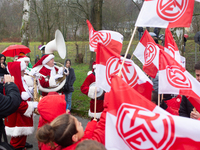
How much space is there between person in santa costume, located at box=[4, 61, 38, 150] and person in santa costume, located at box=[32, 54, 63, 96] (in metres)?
0.88

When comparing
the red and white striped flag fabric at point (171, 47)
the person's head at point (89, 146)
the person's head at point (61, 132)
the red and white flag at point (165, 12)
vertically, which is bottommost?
the person's head at point (61, 132)

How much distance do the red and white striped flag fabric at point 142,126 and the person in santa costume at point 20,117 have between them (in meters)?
2.21

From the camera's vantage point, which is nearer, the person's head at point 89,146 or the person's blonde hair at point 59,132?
the person's head at point 89,146

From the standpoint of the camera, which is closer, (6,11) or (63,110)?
(63,110)

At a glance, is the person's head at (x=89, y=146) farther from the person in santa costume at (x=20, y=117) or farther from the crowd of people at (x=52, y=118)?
the person in santa costume at (x=20, y=117)

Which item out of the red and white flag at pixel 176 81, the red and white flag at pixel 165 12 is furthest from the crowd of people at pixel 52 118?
the red and white flag at pixel 165 12

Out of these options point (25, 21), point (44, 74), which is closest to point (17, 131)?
point (44, 74)

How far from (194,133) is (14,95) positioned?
75.7 inches

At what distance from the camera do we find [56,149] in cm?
209

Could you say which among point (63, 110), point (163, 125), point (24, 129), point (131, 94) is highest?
point (131, 94)

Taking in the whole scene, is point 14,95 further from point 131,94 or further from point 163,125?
point 163,125

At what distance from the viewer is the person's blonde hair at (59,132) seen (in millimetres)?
A: 1917

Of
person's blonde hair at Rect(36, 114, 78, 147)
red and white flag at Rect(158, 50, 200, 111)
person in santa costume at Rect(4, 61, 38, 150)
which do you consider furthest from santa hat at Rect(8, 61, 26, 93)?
red and white flag at Rect(158, 50, 200, 111)

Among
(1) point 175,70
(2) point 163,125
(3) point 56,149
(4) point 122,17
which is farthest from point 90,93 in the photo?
(4) point 122,17
